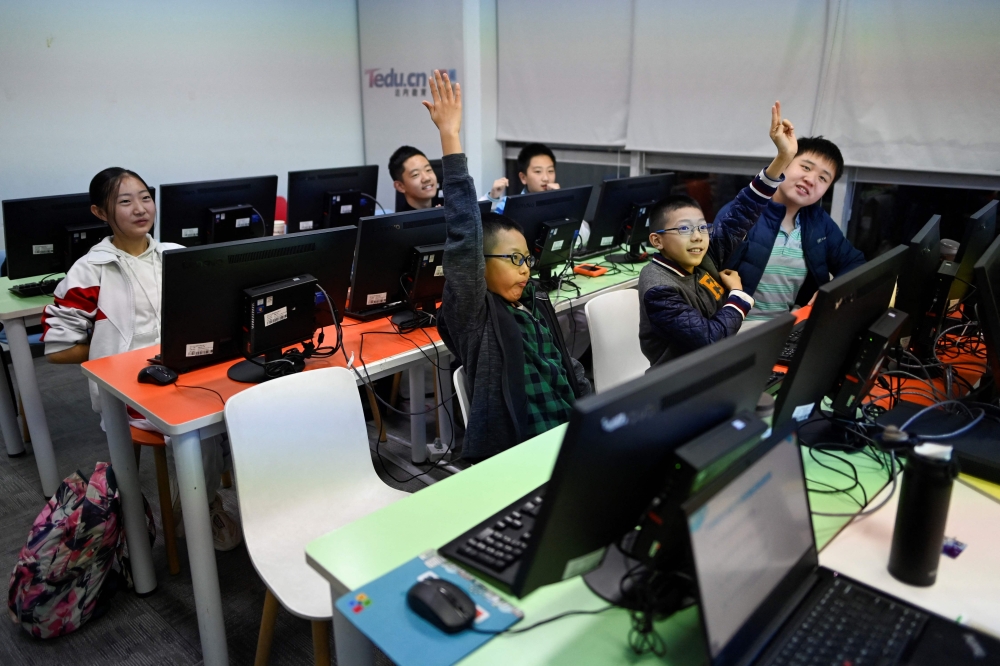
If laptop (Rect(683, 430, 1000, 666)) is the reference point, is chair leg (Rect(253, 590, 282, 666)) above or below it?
below

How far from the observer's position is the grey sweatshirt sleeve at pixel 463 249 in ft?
5.63

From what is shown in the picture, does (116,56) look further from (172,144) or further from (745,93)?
(745,93)

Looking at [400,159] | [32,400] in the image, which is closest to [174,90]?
[400,159]

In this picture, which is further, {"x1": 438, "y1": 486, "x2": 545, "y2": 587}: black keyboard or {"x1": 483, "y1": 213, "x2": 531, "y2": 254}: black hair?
{"x1": 483, "y1": 213, "x2": 531, "y2": 254}: black hair

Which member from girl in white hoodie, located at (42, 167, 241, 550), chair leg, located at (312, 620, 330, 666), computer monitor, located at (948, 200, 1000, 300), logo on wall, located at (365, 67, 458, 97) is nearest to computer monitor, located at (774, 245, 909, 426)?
computer monitor, located at (948, 200, 1000, 300)

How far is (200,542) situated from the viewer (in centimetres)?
172

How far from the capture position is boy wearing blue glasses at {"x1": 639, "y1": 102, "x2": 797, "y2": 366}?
1.99 metres

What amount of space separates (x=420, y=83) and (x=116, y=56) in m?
2.02

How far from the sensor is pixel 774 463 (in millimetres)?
942

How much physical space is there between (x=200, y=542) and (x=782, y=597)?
1355mm

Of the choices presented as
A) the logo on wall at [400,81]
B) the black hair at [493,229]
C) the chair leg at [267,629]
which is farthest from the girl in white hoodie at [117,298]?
the logo on wall at [400,81]

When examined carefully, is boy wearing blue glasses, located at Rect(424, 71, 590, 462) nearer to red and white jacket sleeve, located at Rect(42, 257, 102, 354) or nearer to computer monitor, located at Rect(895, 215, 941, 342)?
computer monitor, located at Rect(895, 215, 941, 342)

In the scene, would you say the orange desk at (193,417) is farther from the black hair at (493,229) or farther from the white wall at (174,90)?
the white wall at (174,90)

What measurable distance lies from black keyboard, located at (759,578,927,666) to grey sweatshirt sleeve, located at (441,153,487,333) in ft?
3.36
